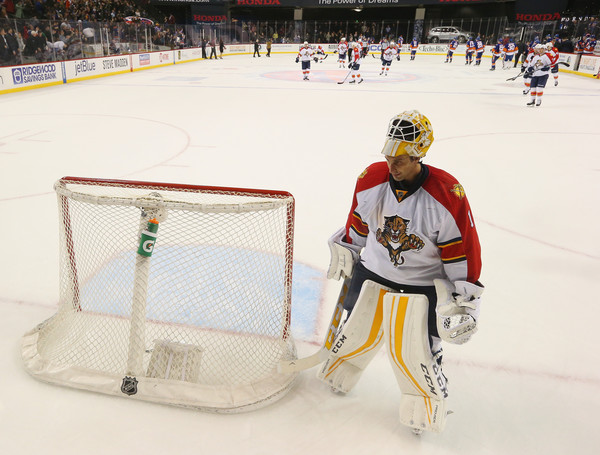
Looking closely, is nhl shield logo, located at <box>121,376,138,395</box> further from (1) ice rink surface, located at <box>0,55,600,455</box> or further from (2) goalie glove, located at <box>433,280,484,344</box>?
(2) goalie glove, located at <box>433,280,484,344</box>

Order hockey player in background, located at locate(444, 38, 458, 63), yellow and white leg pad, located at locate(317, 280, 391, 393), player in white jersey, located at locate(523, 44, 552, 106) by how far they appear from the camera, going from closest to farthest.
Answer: yellow and white leg pad, located at locate(317, 280, 391, 393) < player in white jersey, located at locate(523, 44, 552, 106) < hockey player in background, located at locate(444, 38, 458, 63)

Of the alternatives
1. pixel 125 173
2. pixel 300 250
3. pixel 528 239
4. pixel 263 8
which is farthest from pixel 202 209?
pixel 263 8

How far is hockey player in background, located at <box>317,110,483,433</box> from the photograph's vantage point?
1.38 m

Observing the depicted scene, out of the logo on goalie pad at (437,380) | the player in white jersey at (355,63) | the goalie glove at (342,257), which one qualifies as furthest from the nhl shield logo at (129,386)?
the player in white jersey at (355,63)

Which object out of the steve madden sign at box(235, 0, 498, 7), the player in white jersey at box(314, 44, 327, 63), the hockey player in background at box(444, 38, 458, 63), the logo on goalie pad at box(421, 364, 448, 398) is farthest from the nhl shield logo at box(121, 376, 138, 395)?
the steve madden sign at box(235, 0, 498, 7)

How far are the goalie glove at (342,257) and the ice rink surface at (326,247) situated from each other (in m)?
0.57

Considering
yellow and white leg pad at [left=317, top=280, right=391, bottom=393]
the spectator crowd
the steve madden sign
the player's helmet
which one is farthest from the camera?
the steve madden sign

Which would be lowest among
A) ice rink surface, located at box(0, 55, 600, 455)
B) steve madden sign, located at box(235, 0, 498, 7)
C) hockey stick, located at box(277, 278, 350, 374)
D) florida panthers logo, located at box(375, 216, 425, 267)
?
ice rink surface, located at box(0, 55, 600, 455)

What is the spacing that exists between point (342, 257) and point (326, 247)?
1510 millimetres

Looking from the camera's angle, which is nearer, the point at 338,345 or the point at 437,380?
the point at 437,380

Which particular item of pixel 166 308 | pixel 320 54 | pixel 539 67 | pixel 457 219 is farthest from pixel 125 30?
pixel 457 219

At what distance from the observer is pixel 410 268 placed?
1.53 m

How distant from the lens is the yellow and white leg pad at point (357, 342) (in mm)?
1602

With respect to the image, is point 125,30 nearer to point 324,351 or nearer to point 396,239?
point 324,351
